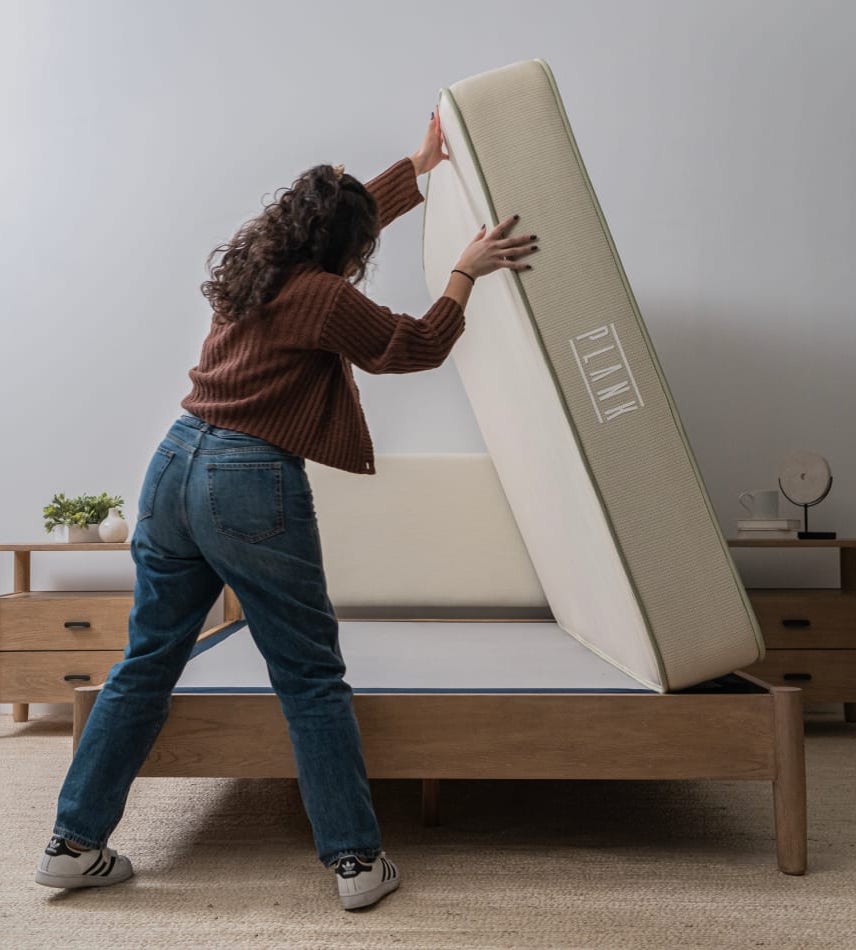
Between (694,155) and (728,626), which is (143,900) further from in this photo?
(694,155)

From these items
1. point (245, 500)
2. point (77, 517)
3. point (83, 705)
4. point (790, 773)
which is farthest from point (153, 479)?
point (77, 517)

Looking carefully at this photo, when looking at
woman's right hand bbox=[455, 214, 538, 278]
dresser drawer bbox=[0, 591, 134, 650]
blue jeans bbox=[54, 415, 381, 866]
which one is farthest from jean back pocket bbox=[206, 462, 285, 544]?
dresser drawer bbox=[0, 591, 134, 650]

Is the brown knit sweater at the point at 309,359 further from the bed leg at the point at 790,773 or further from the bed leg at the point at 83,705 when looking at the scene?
the bed leg at the point at 790,773

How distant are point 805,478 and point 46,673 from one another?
2.28 m

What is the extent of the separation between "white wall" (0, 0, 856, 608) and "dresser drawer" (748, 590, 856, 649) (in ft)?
1.31

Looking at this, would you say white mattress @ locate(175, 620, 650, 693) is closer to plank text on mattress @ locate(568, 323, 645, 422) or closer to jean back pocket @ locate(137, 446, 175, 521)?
jean back pocket @ locate(137, 446, 175, 521)

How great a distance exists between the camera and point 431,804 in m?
1.88

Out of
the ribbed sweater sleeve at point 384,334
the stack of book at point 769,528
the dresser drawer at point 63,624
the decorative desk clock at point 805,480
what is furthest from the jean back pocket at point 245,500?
the decorative desk clock at point 805,480

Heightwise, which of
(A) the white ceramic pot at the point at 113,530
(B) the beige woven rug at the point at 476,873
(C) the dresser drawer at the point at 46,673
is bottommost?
(B) the beige woven rug at the point at 476,873

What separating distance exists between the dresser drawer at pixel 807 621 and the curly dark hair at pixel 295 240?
1.73 m

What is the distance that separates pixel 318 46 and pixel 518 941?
2.76m

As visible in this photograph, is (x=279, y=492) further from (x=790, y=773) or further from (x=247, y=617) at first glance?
(x=790, y=773)

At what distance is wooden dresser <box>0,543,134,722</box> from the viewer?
8.86 feet

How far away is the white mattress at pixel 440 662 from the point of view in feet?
5.59
